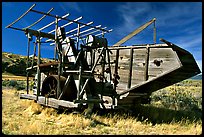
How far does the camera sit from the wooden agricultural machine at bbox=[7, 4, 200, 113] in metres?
8.89

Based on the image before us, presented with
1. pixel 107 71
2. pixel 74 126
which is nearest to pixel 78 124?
pixel 74 126

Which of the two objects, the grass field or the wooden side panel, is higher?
the wooden side panel

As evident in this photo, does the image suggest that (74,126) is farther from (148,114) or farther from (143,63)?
(148,114)

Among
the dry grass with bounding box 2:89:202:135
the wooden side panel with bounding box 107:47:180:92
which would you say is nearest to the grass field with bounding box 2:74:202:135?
the dry grass with bounding box 2:89:202:135

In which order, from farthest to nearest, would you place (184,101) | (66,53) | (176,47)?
(184,101) < (66,53) < (176,47)

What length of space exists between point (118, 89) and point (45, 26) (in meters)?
4.64

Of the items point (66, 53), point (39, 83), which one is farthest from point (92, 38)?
point (39, 83)

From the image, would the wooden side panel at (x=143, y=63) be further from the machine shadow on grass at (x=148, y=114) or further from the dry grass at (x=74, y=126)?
the dry grass at (x=74, y=126)

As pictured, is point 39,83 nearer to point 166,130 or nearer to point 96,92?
point 96,92

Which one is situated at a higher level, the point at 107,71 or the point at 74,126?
the point at 107,71

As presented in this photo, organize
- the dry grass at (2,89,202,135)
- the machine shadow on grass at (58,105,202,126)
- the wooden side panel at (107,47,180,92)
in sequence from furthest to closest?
the machine shadow on grass at (58,105,202,126), the wooden side panel at (107,47,180,92), the dry grass at (2,89,202,135)

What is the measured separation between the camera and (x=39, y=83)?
37.2 feet

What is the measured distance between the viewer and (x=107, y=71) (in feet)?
34.4

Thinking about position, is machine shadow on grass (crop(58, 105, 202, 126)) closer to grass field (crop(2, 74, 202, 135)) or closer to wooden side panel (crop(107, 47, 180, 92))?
grass field (crop(2, 74, 202, 135))
